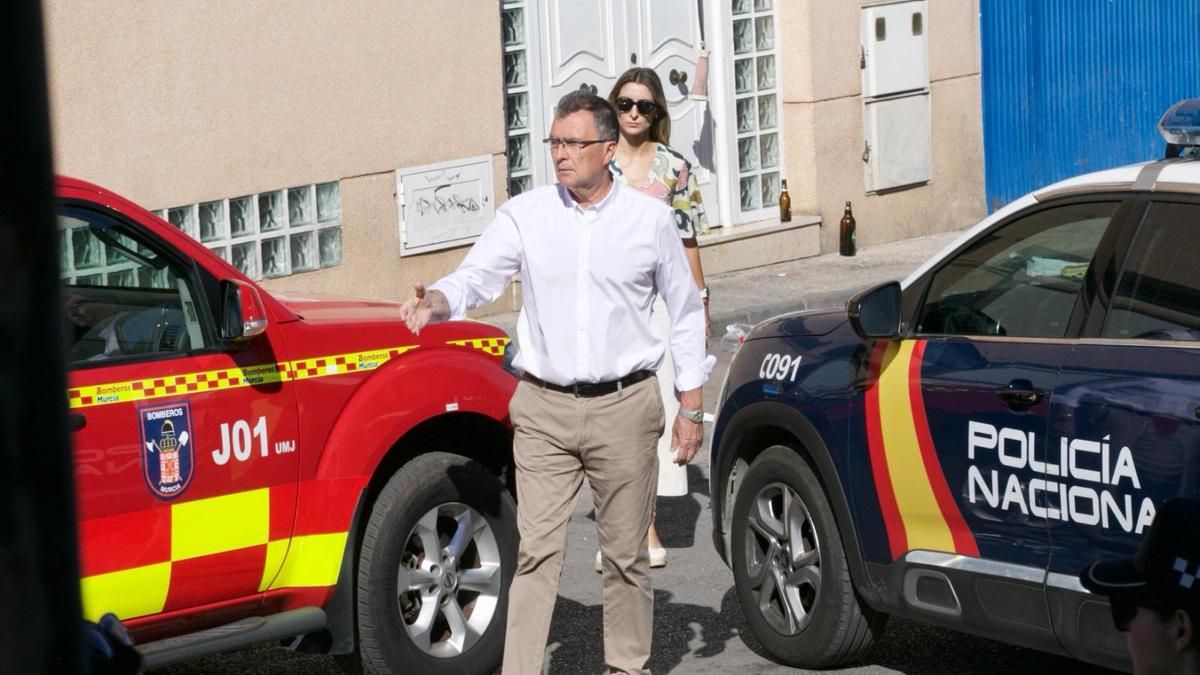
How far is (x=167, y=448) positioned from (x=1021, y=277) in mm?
2496

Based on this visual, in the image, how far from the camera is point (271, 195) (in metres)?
11.7

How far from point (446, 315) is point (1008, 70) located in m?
12.7

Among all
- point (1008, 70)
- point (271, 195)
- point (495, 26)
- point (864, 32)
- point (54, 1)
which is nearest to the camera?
point (54, 1)

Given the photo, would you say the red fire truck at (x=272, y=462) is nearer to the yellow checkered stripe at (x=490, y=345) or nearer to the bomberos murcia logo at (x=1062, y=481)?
the yellow checkered stripe at (x=490, y=345)

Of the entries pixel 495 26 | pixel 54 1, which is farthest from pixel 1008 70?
pixel 54 1

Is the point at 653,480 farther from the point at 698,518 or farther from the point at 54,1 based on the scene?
the point at 54,1

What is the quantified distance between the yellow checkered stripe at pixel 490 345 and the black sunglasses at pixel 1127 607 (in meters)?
3.56

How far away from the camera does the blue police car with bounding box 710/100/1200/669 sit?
468 cm

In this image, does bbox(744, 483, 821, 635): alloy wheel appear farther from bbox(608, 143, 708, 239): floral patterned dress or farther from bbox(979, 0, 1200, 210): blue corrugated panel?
bbox(979, 0, 1200, 210): blue corrugated panel

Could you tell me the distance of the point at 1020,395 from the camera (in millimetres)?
4934

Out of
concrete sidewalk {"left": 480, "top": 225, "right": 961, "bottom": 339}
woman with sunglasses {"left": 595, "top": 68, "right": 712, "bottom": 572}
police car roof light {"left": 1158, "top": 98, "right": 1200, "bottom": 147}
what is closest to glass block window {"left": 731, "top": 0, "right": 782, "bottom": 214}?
concrete sidewalk {"left": 480, "top": 225, "right": 961, "bottom": 339}

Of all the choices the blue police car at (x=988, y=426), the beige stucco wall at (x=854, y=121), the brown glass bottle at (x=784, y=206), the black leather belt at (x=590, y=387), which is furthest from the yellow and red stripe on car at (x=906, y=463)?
the beige stucco wall at (x=854, y=121)

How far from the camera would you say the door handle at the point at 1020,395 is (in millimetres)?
4887

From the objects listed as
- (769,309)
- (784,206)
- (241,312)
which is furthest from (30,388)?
(784,206)
